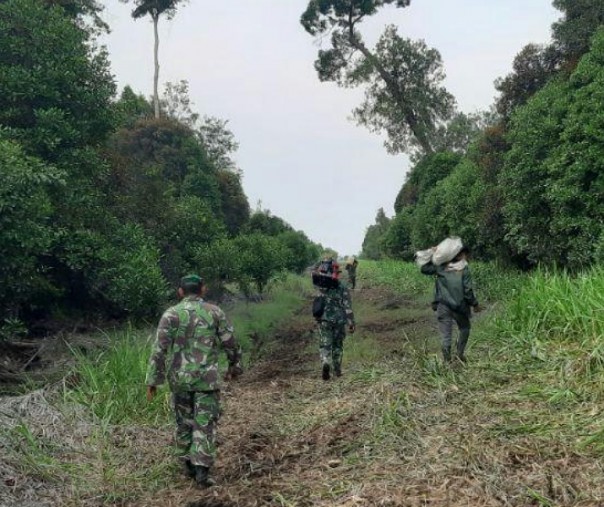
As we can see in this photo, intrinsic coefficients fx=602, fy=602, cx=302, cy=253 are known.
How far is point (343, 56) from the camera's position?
31484mm

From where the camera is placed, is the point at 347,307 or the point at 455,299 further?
the point at 347,307

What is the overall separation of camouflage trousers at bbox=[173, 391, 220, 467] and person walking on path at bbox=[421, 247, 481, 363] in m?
3.84

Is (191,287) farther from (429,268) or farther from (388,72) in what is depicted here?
(388,72)

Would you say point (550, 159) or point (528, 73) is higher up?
point (528, 73)

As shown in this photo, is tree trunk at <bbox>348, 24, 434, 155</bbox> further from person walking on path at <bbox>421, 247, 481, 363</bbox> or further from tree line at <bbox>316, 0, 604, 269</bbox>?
person walking on path at <bbox>421, 247, 481, 363</bbox>

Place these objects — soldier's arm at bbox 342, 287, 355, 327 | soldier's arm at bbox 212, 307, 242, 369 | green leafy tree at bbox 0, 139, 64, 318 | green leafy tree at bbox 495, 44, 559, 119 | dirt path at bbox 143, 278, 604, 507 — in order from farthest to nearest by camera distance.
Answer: green leafy tree at bbox 495, 44, 559, 119 → soldier's arm at bbox 342, 287, 355, 327 → green leafy tree at bbox 0, 139, 64, 318 → soldier's arm at bbox 212, 307, 242, 369 → dirt path at bbox 143, 278, 604, 507

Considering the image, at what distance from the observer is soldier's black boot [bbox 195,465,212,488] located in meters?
5.11

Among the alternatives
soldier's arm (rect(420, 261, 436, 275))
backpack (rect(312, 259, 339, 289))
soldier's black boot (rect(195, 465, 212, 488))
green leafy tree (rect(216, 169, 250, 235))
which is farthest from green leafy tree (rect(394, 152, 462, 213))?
soldier's black boot (rect(195, 465, 212, 488))

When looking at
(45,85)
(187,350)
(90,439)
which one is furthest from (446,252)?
(45,85)

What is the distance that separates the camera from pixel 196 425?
5215 millimetres

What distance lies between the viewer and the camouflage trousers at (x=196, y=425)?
5141 mm

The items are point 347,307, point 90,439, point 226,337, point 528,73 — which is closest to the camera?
point 226,337

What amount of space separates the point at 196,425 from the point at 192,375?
43cm

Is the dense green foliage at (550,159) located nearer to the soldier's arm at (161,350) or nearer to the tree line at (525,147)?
the tree line at (525,147)
